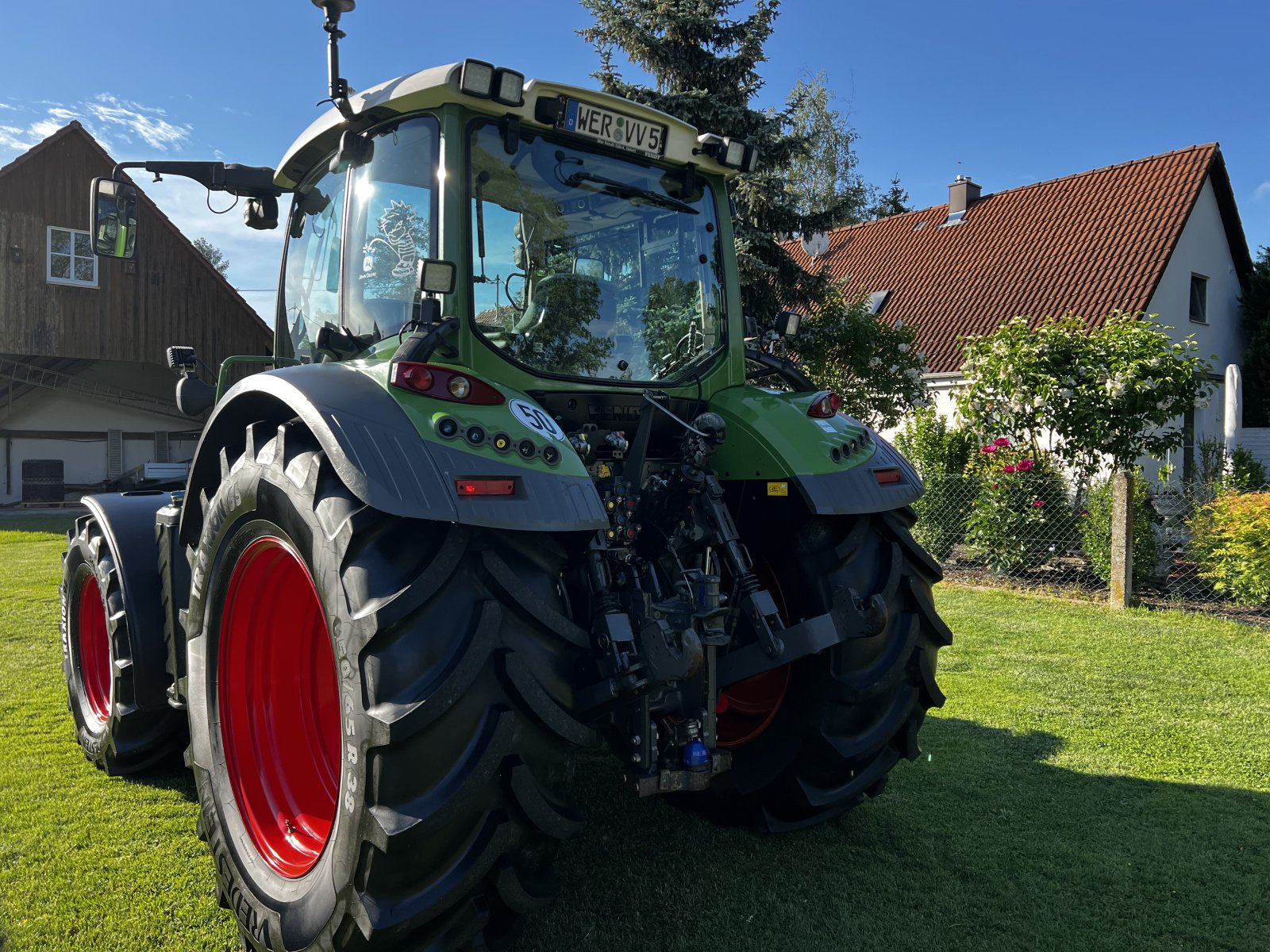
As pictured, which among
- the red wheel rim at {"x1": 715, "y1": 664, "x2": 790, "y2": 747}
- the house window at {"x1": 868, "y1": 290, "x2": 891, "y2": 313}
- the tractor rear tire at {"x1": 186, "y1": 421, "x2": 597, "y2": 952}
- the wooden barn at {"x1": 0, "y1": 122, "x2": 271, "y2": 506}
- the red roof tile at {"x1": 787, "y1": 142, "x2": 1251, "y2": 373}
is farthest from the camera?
the house window at {"x1": 868, "y1": 290, "x2": 891, "y2": 313}

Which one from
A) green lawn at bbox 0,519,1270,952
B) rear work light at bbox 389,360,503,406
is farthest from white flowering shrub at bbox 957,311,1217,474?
rear work light at bbox 389,360,503,406

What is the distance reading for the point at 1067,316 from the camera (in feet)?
32.8

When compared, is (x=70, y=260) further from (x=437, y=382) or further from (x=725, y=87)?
(x=437, y=382)

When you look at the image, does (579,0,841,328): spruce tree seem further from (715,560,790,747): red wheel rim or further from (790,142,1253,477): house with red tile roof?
(715,560,790,747): red wheel rim

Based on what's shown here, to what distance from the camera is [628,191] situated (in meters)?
3.17

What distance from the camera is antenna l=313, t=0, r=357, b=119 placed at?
299 centimetres

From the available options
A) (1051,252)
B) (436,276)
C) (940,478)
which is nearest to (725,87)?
(940,478)

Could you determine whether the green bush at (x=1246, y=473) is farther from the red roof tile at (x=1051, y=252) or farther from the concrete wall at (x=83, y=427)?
the concrete wall at (x=83, y=427)

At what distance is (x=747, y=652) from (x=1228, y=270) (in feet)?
62.4

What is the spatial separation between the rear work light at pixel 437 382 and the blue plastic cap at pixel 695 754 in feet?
3.50

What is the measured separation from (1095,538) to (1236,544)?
123 cm

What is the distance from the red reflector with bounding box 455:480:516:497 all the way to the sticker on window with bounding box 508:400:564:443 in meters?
0.20

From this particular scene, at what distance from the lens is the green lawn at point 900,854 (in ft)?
8.61

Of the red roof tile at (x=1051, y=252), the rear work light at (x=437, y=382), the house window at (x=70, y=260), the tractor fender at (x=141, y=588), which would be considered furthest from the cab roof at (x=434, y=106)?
the house window at (x=70, y=260)
